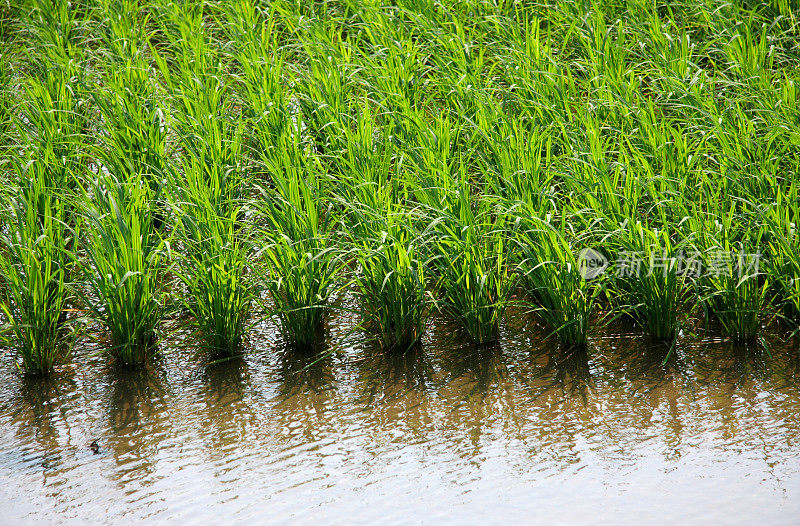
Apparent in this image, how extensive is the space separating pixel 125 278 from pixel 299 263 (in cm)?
68

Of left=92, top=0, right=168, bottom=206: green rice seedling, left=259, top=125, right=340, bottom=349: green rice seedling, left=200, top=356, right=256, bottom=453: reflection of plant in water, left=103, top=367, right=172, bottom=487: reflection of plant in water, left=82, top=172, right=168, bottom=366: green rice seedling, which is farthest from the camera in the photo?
left=92, top=0, right=168, bottom=206: green rice seedling

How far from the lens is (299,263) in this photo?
120 inches

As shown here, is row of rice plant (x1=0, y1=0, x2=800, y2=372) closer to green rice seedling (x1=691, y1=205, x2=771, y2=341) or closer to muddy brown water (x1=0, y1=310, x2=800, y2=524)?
green rice seedling (x1=691, y1=205, x2=771, y2=341)

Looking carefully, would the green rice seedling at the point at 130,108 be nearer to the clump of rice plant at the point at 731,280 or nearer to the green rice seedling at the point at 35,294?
the green rice seedling at the point at 35,294

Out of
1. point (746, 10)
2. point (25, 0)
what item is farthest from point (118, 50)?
point (746, 10)

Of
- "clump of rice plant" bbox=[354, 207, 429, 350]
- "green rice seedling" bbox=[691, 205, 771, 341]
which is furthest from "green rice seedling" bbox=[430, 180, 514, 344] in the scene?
"green rice seedling" bbox=[691, 205, 771, 341]

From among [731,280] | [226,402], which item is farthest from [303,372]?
[731,280]

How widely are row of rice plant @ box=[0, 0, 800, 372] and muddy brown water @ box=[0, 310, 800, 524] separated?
15cm

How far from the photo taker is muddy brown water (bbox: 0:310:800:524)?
2223 mm

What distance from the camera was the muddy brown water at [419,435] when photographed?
222 centimetres

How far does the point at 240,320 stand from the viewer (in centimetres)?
318

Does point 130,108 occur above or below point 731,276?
above

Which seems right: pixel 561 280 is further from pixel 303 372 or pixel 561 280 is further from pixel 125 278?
pixel 125 278

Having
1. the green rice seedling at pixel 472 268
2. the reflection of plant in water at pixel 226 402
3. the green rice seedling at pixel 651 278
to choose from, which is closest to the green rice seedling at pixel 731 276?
the green rice seedling at pixel 651 278
